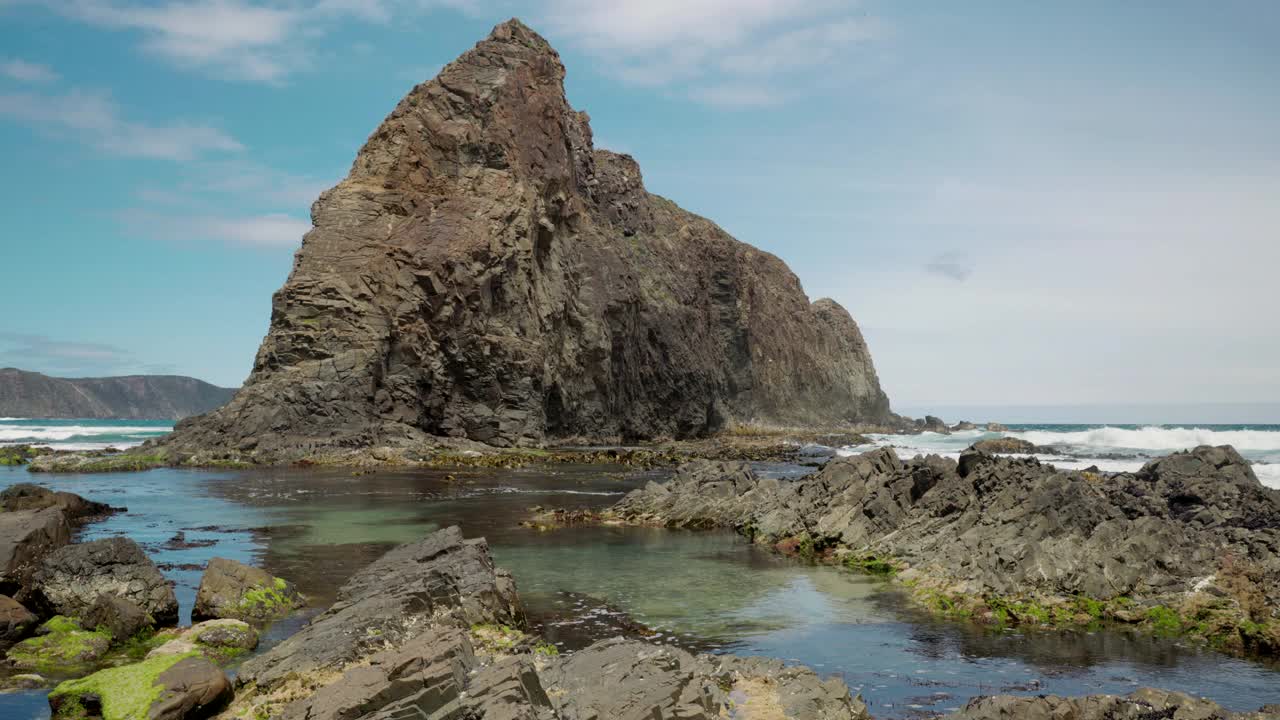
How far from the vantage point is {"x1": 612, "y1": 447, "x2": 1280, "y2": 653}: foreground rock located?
17.1 meters

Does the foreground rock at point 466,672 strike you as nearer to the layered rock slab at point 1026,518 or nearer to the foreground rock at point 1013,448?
the layered rock slab at point 1026,518

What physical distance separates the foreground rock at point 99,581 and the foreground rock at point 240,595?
535 mm

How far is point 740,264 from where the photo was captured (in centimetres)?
12850

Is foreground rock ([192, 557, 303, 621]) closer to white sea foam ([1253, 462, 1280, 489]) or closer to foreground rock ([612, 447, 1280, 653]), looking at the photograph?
foreground rock ([612, 447, 1280, 653])

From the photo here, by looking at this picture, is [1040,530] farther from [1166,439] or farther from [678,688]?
[1166,439]

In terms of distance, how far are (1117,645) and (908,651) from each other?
378 cm

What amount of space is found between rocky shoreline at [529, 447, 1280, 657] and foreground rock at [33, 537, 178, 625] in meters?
14.6

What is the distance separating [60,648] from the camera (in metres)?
13.3

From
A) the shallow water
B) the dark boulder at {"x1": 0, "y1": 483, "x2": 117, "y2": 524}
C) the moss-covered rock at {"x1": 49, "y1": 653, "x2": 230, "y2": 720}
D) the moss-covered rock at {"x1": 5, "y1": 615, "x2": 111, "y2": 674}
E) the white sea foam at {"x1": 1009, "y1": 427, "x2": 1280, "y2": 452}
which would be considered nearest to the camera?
the moss-covered rock at {"x1": 49, "y1": 653, "x2": 230, "y2": 720}

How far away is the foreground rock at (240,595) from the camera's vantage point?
15.6m

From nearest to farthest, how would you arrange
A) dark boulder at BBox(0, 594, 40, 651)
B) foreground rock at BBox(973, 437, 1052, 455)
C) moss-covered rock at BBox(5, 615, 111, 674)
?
moss-covered rock at BBox(5, 615, 111, 674) → dark boulder at BBox(0, 594, 40, 651) → foreground rock at BBox(973, 437, 1052, 455)

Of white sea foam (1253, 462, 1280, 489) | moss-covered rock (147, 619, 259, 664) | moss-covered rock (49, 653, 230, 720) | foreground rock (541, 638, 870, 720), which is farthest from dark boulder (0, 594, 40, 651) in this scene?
white sea foam (1253, 462, 1280, 489)

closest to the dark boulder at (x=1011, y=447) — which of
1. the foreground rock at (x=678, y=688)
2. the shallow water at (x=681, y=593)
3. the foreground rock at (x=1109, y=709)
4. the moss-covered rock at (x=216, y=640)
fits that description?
the shallow water at (x=681, y=593)

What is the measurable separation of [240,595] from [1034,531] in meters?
16.8
